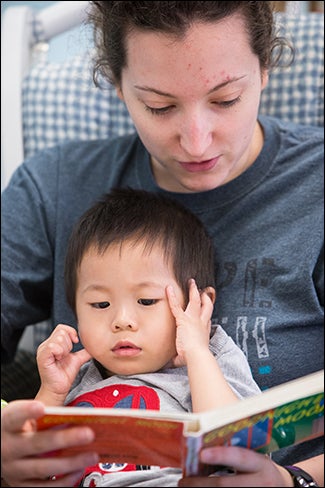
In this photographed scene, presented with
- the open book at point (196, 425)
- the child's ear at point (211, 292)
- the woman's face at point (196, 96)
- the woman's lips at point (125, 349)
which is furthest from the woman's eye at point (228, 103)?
the open book at point (196, 425)

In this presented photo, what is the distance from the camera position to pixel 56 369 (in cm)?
124

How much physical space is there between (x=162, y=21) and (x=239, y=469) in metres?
0.68

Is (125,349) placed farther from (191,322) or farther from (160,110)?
(160,110)

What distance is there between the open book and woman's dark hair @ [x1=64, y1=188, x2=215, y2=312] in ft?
1.21

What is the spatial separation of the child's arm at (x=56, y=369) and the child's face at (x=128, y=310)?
4cm

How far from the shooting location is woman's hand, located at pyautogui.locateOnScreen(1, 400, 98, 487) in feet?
2.98

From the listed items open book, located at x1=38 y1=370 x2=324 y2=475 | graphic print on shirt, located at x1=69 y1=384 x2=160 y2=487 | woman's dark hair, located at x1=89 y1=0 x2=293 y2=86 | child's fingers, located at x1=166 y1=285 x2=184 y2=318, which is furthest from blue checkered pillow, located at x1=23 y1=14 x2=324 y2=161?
open book, located at x1=38 y1=370 x2=324 y2=475

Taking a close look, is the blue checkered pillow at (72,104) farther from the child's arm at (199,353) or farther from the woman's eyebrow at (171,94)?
the child's arm at (199,353)

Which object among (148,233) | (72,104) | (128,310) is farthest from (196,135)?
(72,104)

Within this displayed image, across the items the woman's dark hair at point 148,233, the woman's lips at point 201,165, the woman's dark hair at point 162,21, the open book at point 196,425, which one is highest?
the woman's dark hair at point 162,21

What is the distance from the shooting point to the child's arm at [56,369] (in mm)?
1232

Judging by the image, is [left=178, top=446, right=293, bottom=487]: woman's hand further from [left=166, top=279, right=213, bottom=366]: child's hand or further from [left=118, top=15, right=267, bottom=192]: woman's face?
[left=118, top=15, right=267, bottom=192]: woman's face

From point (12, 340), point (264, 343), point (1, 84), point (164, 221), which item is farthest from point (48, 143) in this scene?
point (264, 343)

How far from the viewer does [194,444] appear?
89 centimetres
